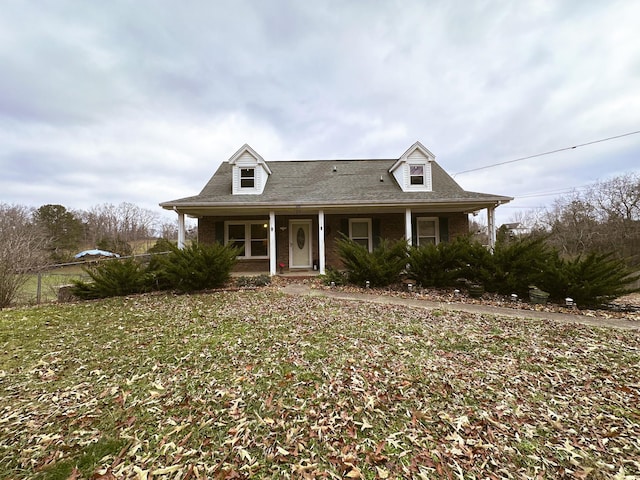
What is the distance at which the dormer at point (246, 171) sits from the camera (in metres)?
11.3

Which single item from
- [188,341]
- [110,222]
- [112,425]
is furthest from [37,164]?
[112,425]

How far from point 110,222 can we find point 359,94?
3570 cm

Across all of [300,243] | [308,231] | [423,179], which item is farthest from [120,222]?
[423,179]

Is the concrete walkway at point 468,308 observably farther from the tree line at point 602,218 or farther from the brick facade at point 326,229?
the tree line at point 602,218

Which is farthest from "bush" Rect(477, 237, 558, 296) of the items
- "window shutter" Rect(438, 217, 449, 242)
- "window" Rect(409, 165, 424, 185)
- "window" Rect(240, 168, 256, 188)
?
"window" Rect(240, 168, 256, 188)

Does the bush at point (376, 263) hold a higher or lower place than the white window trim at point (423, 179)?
lower

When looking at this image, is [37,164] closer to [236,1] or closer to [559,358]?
[236,1]

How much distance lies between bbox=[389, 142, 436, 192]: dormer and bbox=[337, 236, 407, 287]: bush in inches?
162

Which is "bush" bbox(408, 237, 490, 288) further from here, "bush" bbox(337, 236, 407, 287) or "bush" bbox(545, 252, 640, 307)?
"bush" bbox(545, 252, 640, 307)

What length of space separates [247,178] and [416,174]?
7411mm

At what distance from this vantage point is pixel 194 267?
303 inches

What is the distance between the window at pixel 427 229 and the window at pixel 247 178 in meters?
7.61

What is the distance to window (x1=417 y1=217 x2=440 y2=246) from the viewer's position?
12062mm

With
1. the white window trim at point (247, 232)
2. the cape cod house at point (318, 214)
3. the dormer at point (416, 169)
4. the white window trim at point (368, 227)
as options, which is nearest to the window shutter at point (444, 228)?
the cape cod house at point (318, 214)
